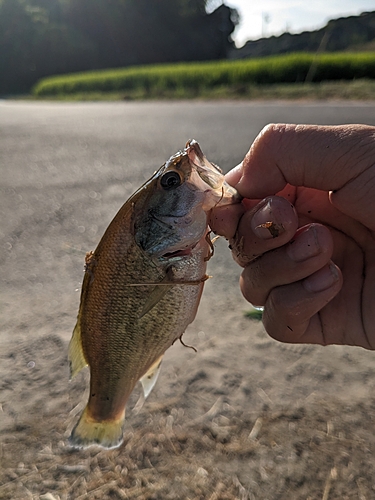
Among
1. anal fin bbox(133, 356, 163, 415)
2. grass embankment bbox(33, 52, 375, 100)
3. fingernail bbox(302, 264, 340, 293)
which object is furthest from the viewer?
grass embankment bbox(33, 52, 375, 100)

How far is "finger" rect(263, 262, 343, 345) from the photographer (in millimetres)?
1671

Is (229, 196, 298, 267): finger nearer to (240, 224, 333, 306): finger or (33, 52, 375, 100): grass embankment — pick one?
(240, 224, 333, 306): finger

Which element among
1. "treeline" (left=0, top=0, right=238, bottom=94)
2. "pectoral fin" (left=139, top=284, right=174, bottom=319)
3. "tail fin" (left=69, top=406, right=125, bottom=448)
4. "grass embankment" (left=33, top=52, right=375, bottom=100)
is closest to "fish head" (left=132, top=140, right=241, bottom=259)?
"pectoral fin" (left=139, top=284, right=174, bottom=319)

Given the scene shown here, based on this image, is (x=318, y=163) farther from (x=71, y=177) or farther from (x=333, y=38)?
(x=333, y=38)

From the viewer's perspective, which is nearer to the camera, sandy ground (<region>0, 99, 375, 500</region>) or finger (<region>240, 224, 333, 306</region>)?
finger (<region>240, 224, 333, 306</region>)

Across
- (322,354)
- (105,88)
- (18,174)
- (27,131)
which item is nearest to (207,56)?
(105,88)

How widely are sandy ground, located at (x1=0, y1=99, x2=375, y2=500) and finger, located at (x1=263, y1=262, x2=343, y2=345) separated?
1.45ft

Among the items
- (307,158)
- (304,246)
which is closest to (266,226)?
(304,246)

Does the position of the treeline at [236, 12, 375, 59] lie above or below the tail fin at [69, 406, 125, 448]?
below

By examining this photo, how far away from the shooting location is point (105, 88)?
3175 cm

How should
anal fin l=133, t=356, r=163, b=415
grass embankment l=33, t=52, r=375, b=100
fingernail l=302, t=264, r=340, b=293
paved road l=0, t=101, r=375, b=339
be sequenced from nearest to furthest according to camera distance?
1. fingernail l=302, t=264, r=340, b=293
2. anal fin l=133, t=356, r=163, b=415
3. paved road l=0, t=101, r=375, b=339
4. grass embankment l=33, t=52, r=375, b=100

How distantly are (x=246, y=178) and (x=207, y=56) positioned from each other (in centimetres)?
6191

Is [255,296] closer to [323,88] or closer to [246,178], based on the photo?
[246,178]

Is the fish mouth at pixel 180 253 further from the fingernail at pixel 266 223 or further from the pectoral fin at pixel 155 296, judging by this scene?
the fingernail at pixel 266 223
